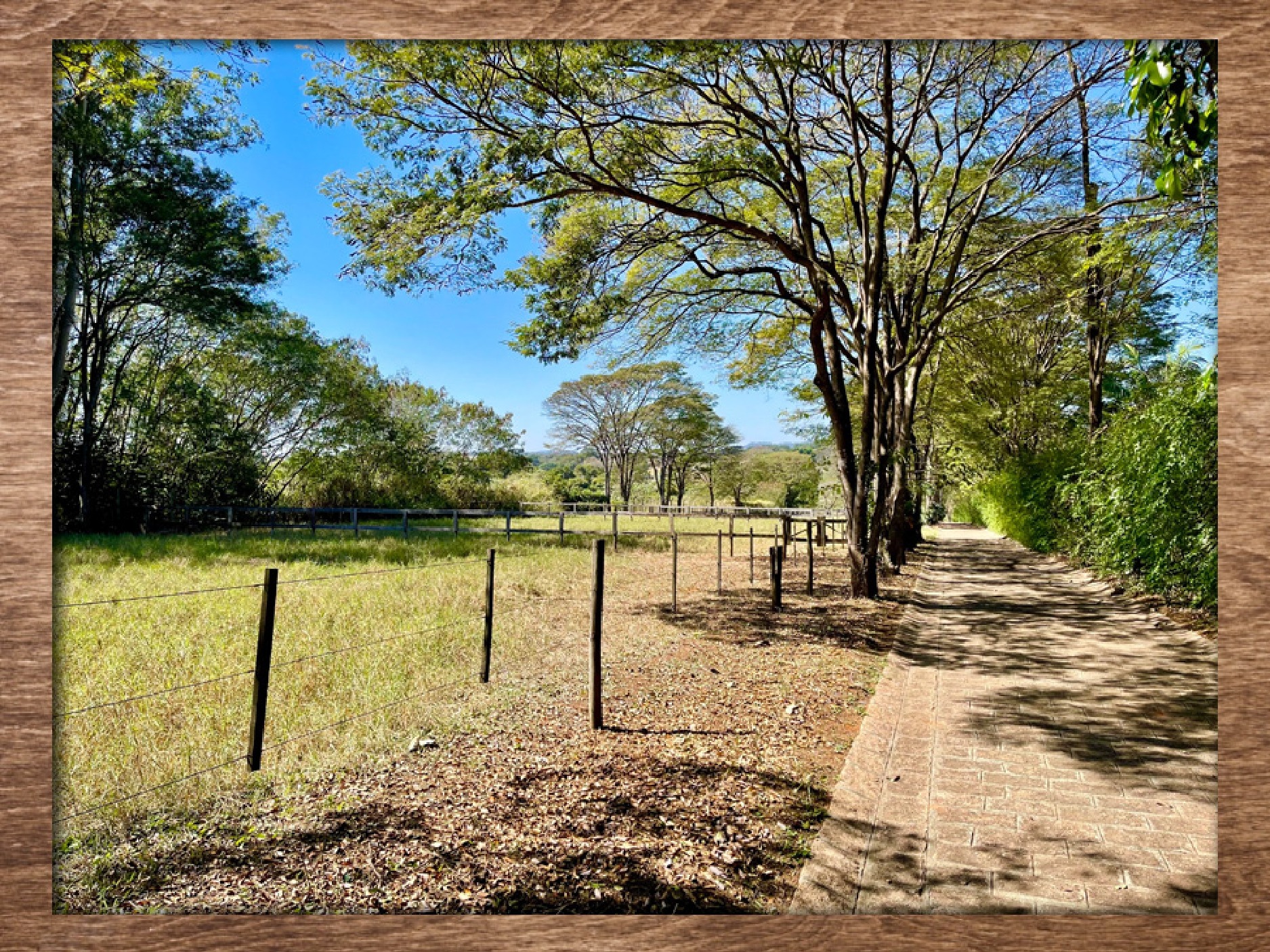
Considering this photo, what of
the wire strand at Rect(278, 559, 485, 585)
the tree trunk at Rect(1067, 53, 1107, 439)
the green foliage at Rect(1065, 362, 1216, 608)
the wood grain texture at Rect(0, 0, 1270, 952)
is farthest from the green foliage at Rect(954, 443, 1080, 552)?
the wood grain texture at Rect(0, 0, 1270, 952)

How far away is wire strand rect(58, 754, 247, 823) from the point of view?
99.6 inches

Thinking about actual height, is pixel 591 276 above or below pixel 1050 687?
above

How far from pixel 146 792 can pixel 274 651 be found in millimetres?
2651

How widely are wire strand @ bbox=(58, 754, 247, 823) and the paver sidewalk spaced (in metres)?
2.46

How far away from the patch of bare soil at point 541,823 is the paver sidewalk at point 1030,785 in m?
0.21

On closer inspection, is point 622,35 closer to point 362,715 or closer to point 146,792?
point 146,792

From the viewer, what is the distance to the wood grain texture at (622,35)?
178 centimetres

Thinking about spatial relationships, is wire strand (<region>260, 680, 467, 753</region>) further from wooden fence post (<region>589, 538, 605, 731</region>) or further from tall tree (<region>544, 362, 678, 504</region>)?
tall tree (<region>544, 362, 678, 504</region>)

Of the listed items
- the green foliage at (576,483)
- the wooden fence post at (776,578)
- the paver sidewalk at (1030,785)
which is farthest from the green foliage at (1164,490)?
the green foliage at (576,483)

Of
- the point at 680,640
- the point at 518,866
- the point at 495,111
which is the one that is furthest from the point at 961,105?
the point at 518,866

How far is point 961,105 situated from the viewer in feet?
26.2

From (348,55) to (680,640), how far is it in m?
4.95

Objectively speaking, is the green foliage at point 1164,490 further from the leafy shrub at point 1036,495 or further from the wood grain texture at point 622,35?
the wood grain texture at point 622,35

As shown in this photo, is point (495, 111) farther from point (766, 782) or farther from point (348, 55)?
point (766, 782)
